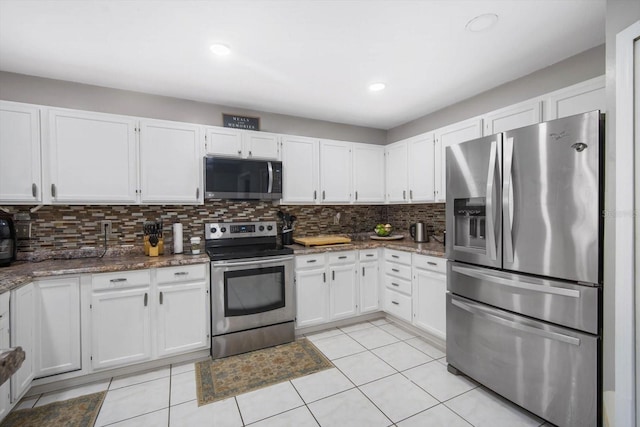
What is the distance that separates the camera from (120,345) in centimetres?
234

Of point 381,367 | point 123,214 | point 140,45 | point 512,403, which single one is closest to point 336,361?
point 381,367

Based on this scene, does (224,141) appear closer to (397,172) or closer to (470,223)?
(397,172)

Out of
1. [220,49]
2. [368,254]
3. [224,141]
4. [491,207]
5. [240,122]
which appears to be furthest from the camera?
[368,254]

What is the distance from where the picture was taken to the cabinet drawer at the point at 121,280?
2.26m

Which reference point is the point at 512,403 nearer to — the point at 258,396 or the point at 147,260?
the point at 258,396

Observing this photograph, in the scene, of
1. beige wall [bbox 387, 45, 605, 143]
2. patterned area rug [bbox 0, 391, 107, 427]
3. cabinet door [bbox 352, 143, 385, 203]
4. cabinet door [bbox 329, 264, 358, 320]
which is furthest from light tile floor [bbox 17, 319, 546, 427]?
beige wall [bbox 387, 45, 605, 143]

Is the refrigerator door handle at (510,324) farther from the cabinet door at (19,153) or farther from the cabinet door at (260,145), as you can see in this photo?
the cabinet door at (19,153)

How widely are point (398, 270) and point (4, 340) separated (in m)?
3.23

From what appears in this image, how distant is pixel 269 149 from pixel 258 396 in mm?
2407

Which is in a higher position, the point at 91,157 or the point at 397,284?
the point at 91,157

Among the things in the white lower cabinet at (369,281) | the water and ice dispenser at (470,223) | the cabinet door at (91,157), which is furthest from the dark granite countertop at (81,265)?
the water and ice dispenser at (470,223)

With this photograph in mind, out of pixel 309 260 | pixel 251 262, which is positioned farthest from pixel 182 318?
pixel 309 260

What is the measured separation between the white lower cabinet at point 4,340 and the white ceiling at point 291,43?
70.7 inches

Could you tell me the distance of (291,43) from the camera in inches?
82.4
